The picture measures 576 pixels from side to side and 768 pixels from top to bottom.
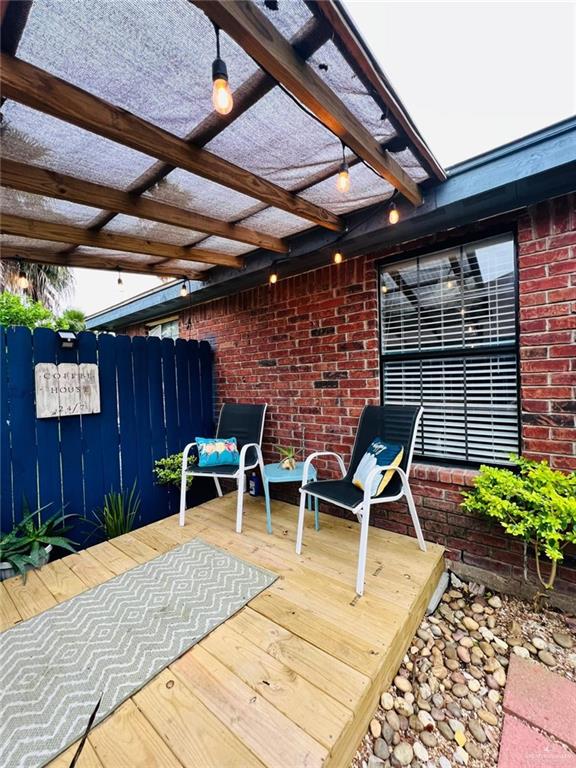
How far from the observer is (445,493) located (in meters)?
2.35

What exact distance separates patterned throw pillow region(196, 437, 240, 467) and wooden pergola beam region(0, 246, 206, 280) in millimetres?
1833

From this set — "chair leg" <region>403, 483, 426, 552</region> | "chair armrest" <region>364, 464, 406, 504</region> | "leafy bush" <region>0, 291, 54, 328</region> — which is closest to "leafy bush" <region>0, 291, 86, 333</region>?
"leafy bush" <region>0, 291, 54, 328</region>

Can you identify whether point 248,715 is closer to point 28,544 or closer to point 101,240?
point 28,544

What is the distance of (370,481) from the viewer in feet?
6.34

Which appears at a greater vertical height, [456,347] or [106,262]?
[106,262]

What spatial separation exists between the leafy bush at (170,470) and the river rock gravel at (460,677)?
241 cm

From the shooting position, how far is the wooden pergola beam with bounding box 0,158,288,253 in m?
1.62

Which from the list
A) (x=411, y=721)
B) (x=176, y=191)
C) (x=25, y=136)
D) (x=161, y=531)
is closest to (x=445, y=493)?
(x=411, y=721)

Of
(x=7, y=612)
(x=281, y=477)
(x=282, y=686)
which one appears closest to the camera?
(x=282, y=686)

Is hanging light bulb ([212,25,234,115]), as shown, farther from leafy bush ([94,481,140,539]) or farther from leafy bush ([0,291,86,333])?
leafy bush ([94,481,140,539])

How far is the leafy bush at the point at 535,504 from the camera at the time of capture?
5.58ft

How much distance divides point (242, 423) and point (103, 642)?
6.91ft

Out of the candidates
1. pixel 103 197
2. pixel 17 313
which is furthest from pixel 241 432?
pixel 17 313

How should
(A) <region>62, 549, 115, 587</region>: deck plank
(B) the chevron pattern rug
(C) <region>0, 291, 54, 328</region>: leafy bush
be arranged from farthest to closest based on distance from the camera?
(C) <region>0, 291, 54, 328</region>: leafy bush
(A) <region>62, 549, 115, 587</region>: deck plank
(B) the chevron pattern rug
